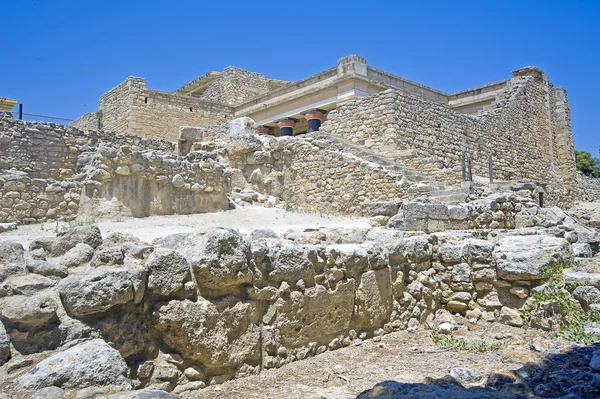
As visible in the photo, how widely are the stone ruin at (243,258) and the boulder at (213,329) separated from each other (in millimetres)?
11

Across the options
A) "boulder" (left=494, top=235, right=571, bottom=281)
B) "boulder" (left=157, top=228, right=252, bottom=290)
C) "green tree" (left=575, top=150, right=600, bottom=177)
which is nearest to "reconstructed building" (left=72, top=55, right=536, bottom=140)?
"boulder" (left=494, top=235, right=571, bottom=281)

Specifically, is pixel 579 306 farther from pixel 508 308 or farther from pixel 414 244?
pixel 414 244

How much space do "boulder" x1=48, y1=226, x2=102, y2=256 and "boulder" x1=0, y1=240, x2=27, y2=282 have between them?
31 cm

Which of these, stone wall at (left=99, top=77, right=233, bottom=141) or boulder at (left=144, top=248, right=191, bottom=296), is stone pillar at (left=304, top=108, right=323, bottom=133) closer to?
stone wall at (left=99, top=77, right=233, bottom=141)

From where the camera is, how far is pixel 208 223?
8875 mm

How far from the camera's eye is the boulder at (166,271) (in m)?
3.62

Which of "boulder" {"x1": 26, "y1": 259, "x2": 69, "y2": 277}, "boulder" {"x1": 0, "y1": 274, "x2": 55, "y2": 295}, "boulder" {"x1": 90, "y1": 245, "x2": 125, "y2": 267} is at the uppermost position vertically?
"boulder" {"x1": 90, "y1": 245, "x2": 125, "y2": 267}

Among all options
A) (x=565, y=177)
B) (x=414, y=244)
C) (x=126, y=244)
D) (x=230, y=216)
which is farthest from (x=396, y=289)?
(x=565, y=177)

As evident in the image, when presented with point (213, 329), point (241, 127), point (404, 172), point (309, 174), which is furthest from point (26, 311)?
point (241, 127)

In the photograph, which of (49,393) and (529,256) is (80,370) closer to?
(49,393)

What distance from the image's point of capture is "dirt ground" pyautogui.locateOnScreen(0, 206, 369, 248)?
727 cm

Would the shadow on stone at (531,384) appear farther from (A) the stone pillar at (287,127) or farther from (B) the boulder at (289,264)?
(A) the stone pillar at (287,127)

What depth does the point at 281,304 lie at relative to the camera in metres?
4.51

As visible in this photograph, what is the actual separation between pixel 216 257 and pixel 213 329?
22.3 inches
